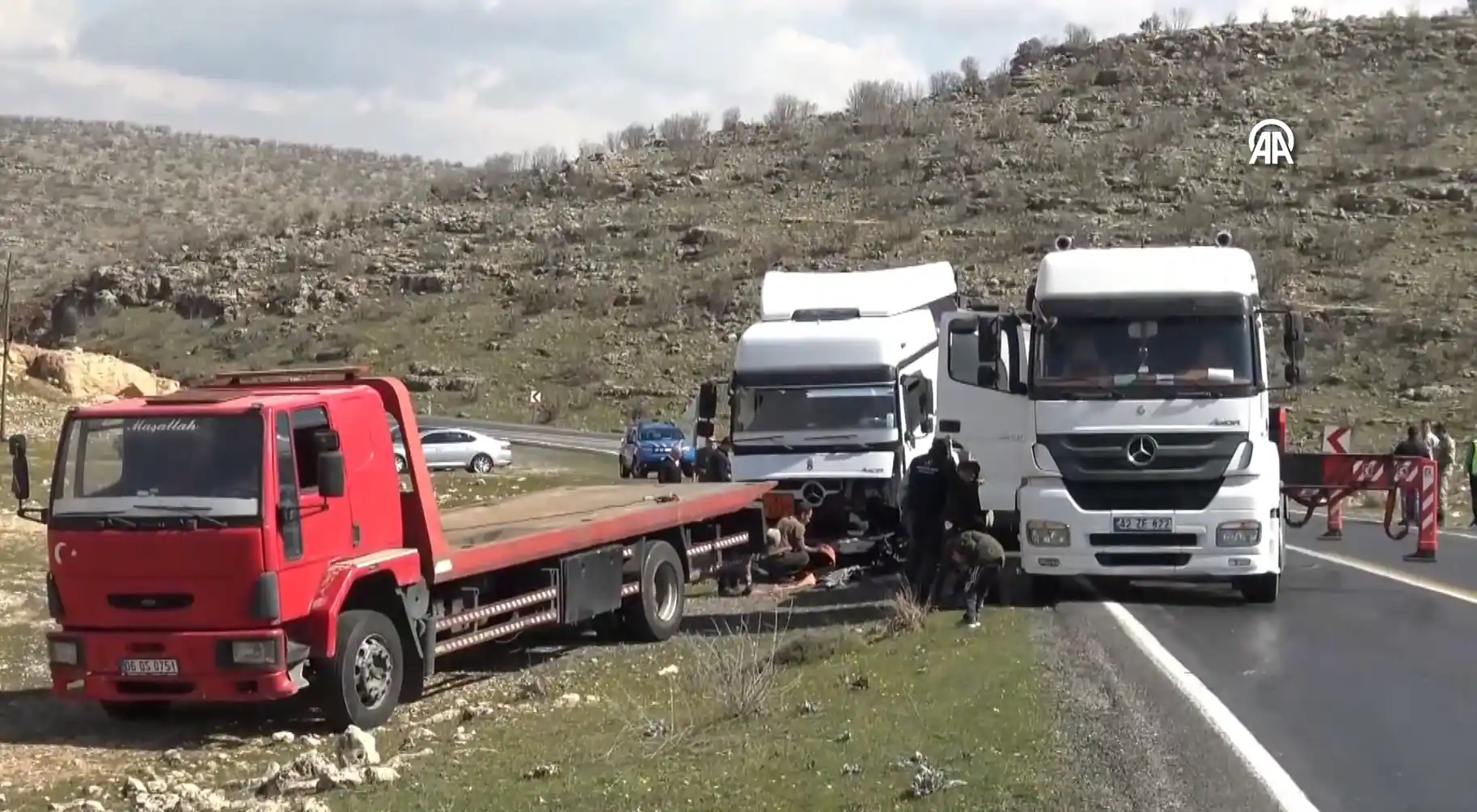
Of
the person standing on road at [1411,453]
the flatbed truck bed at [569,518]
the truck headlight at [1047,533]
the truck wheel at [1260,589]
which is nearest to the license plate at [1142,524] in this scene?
the truck headlight at [1047,533]

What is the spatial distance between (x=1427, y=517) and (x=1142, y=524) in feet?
21.2

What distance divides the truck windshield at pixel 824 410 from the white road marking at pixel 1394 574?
5.62 meters

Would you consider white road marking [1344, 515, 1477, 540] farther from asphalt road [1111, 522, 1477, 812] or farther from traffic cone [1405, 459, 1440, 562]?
asphalt road [1111, 522, 1477, 812]

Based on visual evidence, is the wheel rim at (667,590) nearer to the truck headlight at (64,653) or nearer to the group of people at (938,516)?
the group of people at (938,516)

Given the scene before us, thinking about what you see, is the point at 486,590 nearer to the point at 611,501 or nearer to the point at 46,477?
the point at 611,501

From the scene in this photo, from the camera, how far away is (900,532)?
1914 centimetres

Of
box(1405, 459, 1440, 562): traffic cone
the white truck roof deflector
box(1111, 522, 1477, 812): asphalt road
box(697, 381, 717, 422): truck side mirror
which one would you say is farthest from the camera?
the white truck roof deflector

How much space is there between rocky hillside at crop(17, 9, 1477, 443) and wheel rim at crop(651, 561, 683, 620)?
104 ft

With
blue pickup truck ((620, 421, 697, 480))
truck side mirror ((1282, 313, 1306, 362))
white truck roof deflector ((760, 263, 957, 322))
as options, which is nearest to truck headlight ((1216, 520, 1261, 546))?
truck side mirror ((1282, 313, 1306, 362))

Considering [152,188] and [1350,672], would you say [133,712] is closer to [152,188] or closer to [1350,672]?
[1350,672]

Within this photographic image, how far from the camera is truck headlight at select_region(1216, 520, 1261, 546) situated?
1416 centimetres

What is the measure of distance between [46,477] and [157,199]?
74.2m

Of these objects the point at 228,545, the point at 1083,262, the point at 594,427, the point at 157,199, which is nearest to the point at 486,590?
the point at 228,545

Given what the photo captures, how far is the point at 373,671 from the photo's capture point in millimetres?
11508
